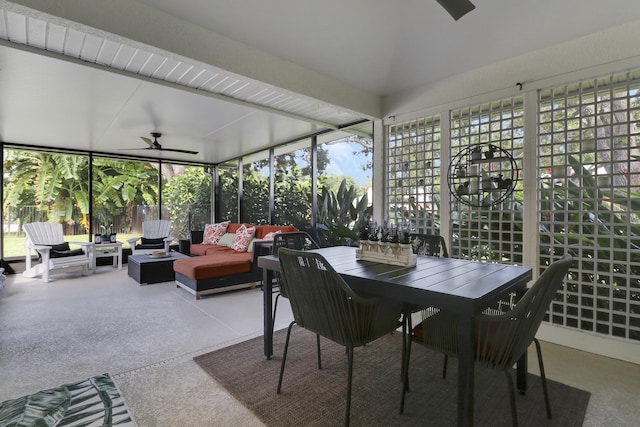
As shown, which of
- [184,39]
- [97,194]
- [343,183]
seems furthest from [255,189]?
[184,39]

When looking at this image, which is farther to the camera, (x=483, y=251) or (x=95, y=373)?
(x=483, y=251)

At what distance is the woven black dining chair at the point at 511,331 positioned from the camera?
1.37 metres

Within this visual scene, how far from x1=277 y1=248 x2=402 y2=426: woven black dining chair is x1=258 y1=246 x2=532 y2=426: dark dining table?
14 cm

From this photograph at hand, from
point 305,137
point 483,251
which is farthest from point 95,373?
point 305,137

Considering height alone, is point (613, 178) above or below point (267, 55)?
below

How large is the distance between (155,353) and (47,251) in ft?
13.0

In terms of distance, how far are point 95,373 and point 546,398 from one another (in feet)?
9.39

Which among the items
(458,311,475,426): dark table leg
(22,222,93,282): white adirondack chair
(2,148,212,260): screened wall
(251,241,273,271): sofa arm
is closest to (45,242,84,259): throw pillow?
(22,222,93,282): white adirondack chair

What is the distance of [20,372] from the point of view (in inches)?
87.7

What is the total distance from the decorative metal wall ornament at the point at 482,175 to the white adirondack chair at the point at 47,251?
5910 millimetres

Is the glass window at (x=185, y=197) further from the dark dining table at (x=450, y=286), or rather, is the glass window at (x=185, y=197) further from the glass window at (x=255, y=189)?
the dark dining table at (x=450, y=286)

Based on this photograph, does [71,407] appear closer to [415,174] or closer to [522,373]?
[522,373]

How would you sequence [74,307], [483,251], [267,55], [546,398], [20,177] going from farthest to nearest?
[20,177] < [74,307] < [483,251] < [267,55] < [546,398]

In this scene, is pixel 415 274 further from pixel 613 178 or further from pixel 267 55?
pixel 267 55
